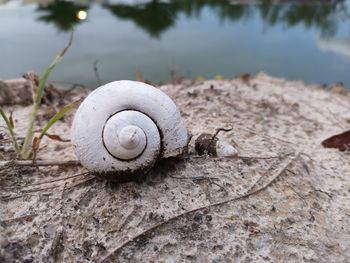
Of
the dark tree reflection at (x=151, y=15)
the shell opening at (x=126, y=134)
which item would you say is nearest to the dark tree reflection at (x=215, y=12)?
the dark tree reflection at (x=151, y=15)

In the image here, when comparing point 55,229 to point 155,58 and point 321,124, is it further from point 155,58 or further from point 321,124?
point 155,58

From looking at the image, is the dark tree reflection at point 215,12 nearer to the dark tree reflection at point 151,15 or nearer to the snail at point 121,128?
the dark tree reflection at point 151,15

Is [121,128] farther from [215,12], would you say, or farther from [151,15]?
[215,12]

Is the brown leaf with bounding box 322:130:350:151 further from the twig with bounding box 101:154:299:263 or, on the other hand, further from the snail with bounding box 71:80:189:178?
the snail with bounding box 71:80:189:178

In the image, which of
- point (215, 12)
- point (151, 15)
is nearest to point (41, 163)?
point (151, 15)

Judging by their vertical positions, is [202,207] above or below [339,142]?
above

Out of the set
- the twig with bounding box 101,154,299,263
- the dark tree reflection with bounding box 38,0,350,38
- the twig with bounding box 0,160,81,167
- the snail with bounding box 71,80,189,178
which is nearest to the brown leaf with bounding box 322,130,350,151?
the twig with bounding box 101,154,299,263
